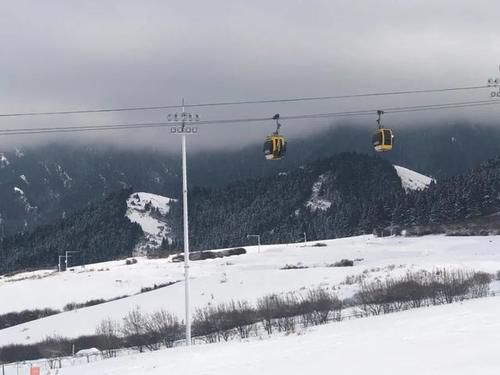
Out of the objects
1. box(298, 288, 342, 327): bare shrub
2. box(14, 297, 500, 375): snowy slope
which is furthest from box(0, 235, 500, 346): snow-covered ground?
box(14, 297, 500, 375): snowy slope

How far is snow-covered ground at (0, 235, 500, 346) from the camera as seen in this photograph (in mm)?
50031

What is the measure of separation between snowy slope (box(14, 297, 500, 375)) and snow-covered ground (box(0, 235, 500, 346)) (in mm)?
20138

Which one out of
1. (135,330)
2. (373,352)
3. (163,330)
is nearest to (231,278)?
(135,330)

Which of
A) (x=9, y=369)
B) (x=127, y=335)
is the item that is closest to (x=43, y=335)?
(x=127, y=335)

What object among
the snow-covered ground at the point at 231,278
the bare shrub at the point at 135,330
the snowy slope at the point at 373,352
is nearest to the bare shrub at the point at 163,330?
the bare shrub at the point at 135,330

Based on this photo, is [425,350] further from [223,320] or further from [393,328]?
[223,320]

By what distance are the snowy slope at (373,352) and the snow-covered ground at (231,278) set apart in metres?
20.1

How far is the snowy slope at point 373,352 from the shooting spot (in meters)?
15.3

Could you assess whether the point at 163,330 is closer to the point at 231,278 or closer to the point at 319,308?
the point at 319,308

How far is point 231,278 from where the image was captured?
60000mm

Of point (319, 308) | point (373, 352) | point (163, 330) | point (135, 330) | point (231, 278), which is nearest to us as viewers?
point (373, 352)

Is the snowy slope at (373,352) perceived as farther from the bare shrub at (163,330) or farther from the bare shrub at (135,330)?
the bare shrub at (163,330)

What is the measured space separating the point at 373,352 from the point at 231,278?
42716 mm

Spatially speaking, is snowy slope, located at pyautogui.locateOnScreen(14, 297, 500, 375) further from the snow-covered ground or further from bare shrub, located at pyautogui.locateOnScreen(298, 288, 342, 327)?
the snow-covered ground
